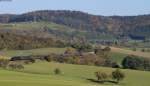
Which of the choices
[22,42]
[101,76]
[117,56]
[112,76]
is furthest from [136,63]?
[22,42]

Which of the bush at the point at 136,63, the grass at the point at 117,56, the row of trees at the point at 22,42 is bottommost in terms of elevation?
the row of trees at the point at 22,42

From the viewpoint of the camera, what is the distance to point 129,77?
76375 millimetres

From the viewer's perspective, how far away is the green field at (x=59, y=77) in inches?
2295

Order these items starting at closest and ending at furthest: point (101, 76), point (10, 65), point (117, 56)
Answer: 1. point (101, 76)
2. point (10, 65)
3. point (117, 56)

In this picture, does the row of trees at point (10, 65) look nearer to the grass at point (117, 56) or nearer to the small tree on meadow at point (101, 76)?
the small tree on meadow at point (101, 76)

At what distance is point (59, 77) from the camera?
69.4 meters

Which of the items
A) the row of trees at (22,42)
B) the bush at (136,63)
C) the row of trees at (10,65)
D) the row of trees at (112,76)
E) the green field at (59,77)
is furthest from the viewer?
the row of trees at (22,42)

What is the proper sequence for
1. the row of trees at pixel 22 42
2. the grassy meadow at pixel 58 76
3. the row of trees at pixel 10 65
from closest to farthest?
the grassy meadow at pixel 58 76, the row of trees at pixel 10 65, the row of trees at pixel 22 42

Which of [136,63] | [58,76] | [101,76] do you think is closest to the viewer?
[58,76]

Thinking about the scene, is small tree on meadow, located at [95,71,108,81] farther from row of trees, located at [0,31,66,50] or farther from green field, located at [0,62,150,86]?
row of trees, located at [0,31,66,50]

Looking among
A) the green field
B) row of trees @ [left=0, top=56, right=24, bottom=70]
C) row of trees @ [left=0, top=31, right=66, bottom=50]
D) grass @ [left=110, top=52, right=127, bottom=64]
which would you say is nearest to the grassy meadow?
the green field

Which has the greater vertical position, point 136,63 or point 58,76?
point 58,76

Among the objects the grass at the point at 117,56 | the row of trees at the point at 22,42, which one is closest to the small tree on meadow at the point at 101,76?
the grass at the point at 117,56

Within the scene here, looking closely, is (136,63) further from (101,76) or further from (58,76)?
(58,76)
